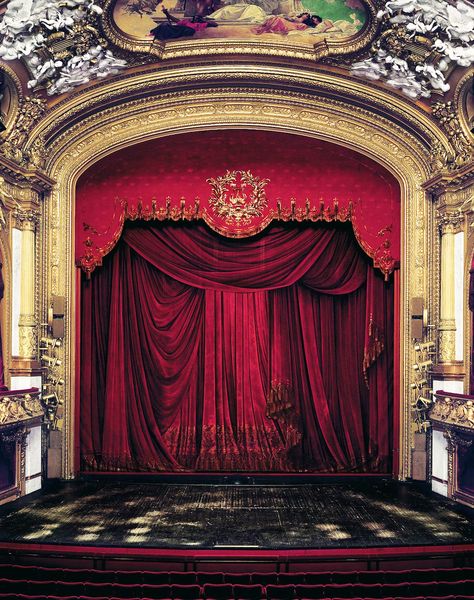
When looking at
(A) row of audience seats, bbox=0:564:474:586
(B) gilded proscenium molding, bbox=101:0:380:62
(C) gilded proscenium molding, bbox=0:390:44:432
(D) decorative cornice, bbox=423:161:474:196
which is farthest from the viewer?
(D) decorative cornice, bbox=423:161:474:196

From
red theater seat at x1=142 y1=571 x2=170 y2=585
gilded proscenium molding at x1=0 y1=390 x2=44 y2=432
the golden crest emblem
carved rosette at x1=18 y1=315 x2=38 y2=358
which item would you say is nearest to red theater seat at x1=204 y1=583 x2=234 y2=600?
red theater seat at x1=142 y1=571 x2=170 y2=585

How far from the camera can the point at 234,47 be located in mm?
7945

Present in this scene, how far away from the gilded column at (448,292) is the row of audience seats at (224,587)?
11.4 feet

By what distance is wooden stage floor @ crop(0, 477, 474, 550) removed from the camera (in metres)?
6.00

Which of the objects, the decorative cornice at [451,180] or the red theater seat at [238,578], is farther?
the decorative cornice at [451,180]

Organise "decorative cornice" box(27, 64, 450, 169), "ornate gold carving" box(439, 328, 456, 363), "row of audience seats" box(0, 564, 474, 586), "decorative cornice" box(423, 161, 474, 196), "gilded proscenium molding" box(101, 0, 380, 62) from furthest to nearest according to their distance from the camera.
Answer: "decorative cornice" box(27, 64, 450, 169) → "ornate gold carving" box(439, 328, 456, 363) → "decorative cornice" box(423, 161, 474, 196) → "gilded proscenium molding" box(101, 0, 380, 62) → "row of audience seats" box(0, 564, 474, 586)

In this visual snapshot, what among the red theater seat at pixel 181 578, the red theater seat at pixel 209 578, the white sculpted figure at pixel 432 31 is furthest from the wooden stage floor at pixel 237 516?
the white sculpted figure at pixel 432 31

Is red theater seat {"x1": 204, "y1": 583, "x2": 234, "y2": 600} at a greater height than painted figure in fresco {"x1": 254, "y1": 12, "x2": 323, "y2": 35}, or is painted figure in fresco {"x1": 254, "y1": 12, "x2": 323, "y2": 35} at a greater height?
painted figure in fresco {"x1": 254, "y1": 12, "x2": 323, "y2": 35}

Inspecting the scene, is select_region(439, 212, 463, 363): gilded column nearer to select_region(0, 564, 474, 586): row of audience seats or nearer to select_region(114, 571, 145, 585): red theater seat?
select_region(0, 564, 474, 586): row of audience seats

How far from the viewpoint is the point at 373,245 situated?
8.90m

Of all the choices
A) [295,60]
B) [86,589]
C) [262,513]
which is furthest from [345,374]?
[86,589]

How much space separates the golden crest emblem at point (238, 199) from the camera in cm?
904

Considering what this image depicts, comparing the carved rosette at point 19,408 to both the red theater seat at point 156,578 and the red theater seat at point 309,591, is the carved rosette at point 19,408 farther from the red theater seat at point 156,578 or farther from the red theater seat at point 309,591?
the red theater seat at point 309,591

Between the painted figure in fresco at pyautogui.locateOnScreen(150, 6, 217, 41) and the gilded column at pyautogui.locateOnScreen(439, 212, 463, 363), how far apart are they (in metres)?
3.78
